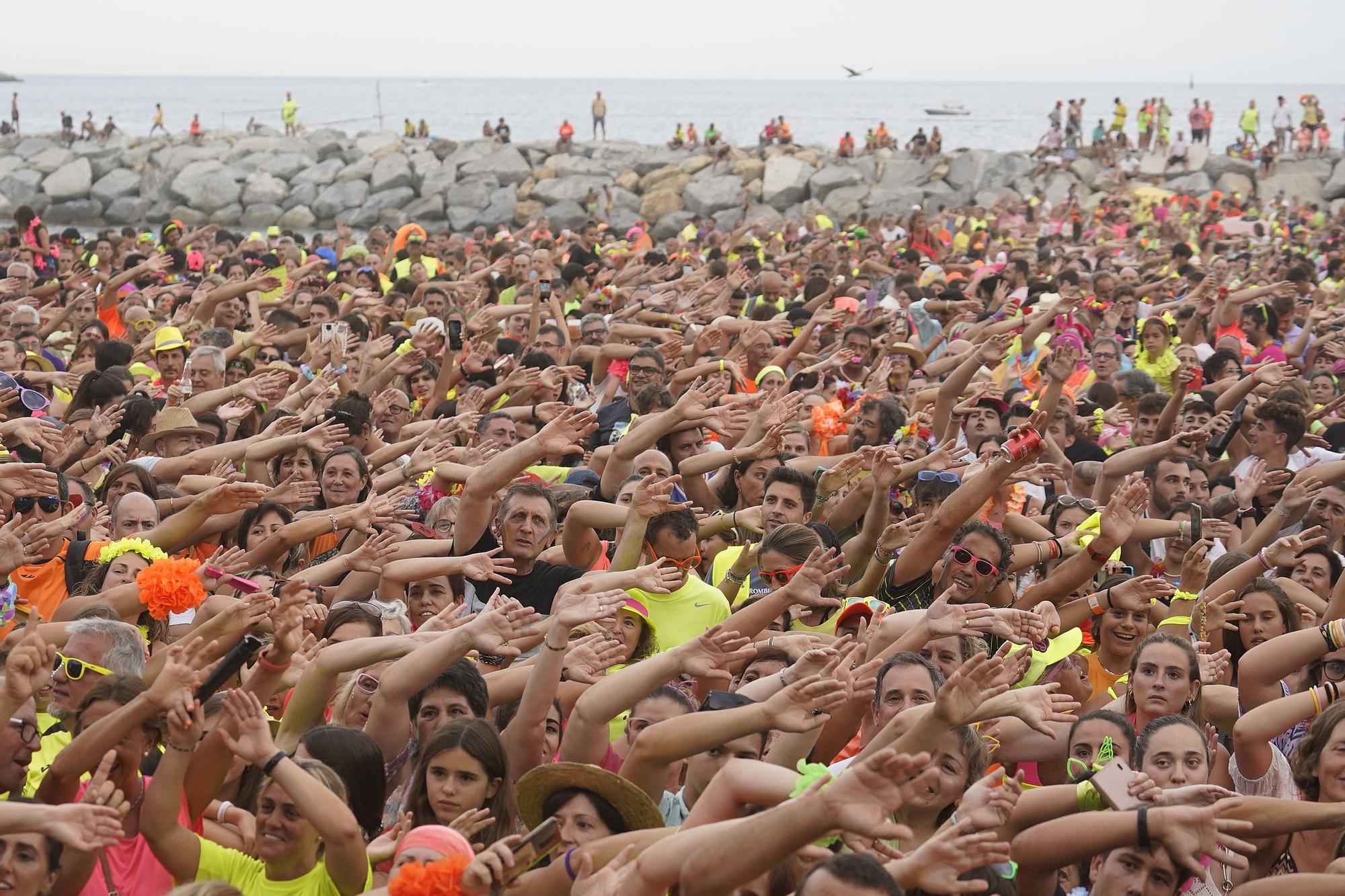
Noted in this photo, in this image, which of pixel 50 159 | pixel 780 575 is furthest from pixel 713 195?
pixel 780 575

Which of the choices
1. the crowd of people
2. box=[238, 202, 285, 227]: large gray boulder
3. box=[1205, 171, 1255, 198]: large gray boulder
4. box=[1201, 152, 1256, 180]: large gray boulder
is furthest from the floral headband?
box=[1201, 152, 1256, 180]: large gray boulder

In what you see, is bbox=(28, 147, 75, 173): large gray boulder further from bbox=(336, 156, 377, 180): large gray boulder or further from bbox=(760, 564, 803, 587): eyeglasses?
bbox=(760, 564, 803, 587): eyeglasses

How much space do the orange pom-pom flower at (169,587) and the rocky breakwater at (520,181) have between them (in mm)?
23979

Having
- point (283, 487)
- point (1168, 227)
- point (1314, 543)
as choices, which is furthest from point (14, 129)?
point (1314, 543)

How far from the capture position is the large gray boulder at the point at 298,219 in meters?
35.2

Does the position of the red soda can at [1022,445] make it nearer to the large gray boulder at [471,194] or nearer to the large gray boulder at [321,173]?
the large gray boulder at [471,194]

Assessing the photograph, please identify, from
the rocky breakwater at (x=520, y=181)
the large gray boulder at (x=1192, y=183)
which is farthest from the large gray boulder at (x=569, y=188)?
the large gray boulder at (x=1192, y=183)

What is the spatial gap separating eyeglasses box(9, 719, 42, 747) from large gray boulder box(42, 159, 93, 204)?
3569 centimetres

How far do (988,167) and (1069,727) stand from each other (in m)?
30.1

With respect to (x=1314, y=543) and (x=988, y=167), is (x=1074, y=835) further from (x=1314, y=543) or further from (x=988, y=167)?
(x=988, y=167)

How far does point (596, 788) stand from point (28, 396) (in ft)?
21.8

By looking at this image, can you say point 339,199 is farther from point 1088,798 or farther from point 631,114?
point 631,114

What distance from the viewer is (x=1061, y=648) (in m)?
5.84

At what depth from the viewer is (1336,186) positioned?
106ft
